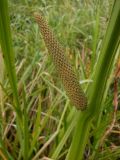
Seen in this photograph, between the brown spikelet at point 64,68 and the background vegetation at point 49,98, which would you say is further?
the background vegetation at point 49,98

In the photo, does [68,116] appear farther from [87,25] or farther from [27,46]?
[87,25]

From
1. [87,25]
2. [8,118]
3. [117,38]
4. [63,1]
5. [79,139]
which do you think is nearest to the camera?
A: [117,38]

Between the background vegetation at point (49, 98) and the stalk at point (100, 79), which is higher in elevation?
the stalk at point (100, 79)

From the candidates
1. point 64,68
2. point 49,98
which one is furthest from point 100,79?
point 49,98

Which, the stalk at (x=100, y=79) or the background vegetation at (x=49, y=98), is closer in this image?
the stalk at (x=100, y=79)

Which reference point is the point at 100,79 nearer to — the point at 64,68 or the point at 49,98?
the point at 64,68

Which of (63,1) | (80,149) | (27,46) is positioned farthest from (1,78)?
(63,1)
